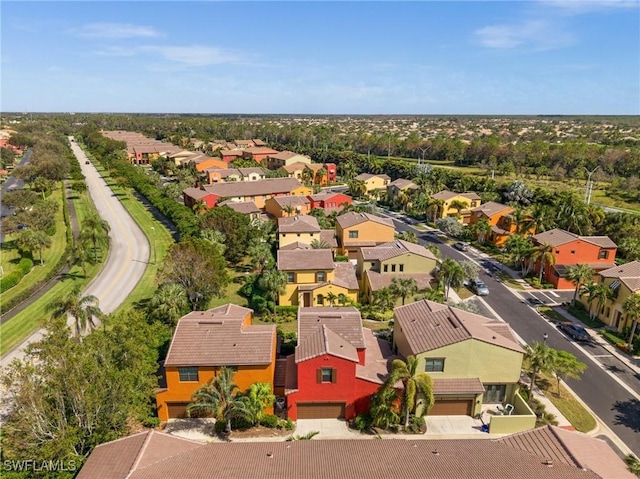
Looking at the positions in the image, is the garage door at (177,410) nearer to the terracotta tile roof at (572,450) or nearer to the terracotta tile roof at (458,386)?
the terracotta tile roof at (458,386)

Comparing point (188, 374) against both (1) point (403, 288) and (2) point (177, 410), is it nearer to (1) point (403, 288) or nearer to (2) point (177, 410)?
(2) point (177, 410)

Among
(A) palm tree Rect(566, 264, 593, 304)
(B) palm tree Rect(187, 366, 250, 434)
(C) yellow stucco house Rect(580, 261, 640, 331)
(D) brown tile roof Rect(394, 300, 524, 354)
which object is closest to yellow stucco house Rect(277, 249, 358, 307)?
(D) brown tile roof Rect(394, 300, 524, 354)

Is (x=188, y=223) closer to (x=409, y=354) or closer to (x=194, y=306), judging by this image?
(x=194, y=306)

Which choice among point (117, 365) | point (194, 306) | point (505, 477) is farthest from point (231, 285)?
point (505, 477)

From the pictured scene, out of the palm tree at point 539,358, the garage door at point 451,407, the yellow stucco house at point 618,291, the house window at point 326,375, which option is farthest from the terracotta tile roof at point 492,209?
the house window at point 326,375

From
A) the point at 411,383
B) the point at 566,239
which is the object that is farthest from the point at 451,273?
the point at 411,383

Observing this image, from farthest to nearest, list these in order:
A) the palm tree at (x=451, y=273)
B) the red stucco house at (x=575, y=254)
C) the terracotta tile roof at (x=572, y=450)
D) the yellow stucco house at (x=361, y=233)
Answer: the yellow stucco house at (x=361, y=233), the red stucco house at (x=575, y=254), the palm tree at (x=451, y=273), the terracotta tile roof at (x=572, y=450)
